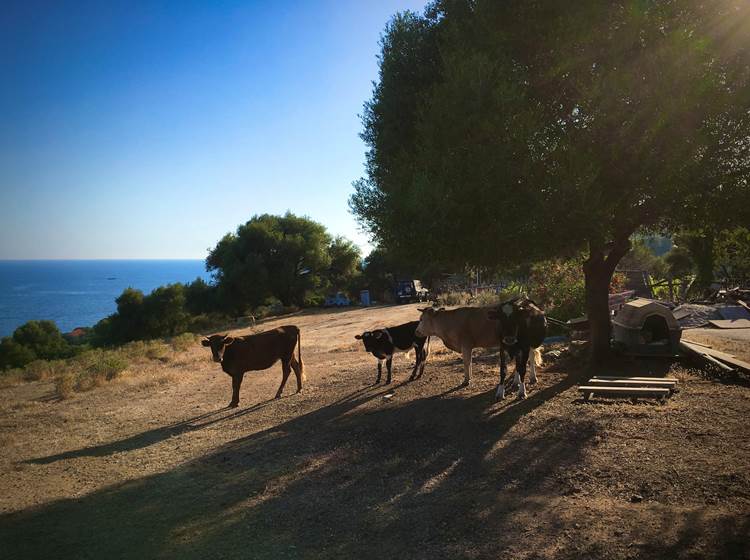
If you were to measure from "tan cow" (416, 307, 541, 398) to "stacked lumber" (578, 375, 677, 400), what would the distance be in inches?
60.9

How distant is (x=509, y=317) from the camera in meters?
10.1

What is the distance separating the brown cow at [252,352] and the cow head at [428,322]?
353cm

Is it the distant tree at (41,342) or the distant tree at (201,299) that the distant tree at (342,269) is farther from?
the distant tree at (41,342)

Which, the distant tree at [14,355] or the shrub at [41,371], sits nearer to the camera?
the shrub at [41,371]

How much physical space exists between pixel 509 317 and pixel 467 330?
174cm

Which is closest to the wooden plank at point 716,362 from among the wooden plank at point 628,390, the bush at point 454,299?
the wooden plank at point 628,390

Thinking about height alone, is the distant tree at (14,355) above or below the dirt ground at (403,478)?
below

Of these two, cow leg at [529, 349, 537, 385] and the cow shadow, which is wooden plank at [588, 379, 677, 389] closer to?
cow leg at [529, 349, 537, 385]

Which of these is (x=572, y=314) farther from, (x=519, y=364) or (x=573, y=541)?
(x=573, y=541)

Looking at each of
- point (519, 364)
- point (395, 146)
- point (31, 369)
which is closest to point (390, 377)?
point (519, 364)

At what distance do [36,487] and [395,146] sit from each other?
958cm

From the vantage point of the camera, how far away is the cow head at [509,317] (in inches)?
395

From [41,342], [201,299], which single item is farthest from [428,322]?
[41,342]

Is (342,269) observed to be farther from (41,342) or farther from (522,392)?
(522,392)
